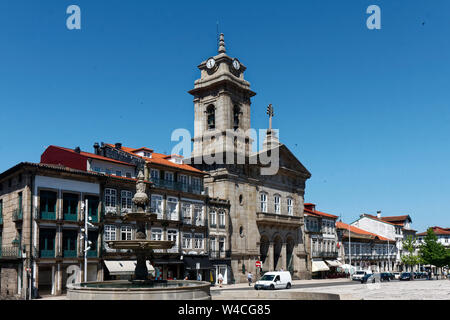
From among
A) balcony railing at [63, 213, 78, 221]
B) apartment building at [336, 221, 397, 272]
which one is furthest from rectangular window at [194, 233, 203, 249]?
apartment building at [336, 221, 397, 272]

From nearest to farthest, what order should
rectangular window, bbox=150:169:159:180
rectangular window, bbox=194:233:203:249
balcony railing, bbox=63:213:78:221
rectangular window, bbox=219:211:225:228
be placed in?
1. balcony railing, bbox=63:213:78:221
2. rectangular window, bbox=150:169:159:180
3. rectangular window, bbox=194:233:203:249
4. rectangular window, bbox=219:211:225:228

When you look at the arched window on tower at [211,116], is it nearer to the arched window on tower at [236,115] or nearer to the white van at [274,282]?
the arched window on tower at [236,115]

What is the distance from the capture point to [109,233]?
144 ft

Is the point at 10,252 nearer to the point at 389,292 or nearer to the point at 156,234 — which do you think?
the point at 156,234

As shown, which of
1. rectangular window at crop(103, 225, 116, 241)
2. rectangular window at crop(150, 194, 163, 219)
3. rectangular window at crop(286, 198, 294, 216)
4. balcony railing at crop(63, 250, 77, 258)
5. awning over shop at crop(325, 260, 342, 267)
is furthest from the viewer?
awning over shop at crop(325, 260, 342, 267)

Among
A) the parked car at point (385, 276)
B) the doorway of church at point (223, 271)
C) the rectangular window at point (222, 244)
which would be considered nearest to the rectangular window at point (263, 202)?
the rectangular window at point (222, 244)

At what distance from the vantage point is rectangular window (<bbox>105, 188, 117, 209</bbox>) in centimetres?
4409

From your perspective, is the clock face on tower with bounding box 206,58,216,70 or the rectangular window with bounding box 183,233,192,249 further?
the clock face on tower with bounding box 206,58,216,70

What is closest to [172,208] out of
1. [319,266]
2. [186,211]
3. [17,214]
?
[186,211]

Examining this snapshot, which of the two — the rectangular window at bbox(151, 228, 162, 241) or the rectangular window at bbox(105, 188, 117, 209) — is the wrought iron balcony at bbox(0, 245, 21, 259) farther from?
the rectangular window at bbox(151, 228, 162, 241)

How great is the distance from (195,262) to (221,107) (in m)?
20.5

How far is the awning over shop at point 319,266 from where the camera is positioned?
238ft

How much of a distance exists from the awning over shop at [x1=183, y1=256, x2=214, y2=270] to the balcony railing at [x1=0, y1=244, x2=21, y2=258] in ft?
55.0

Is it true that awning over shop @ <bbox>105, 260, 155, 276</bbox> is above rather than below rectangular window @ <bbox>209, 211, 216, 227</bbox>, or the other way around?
below
